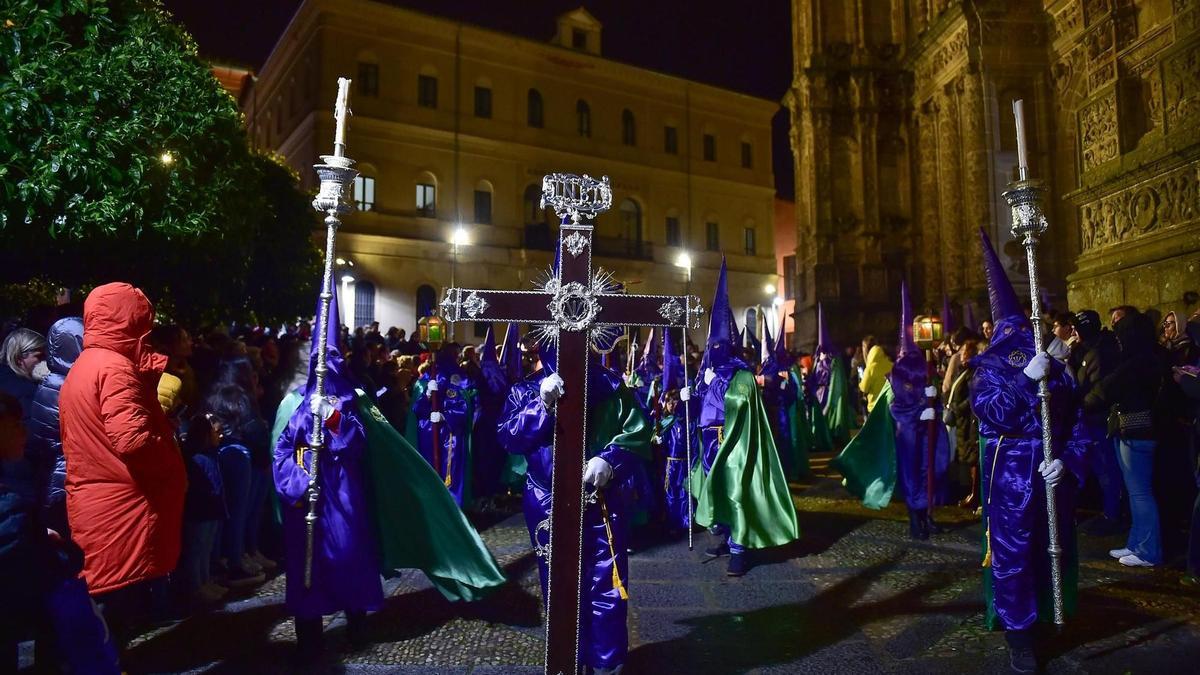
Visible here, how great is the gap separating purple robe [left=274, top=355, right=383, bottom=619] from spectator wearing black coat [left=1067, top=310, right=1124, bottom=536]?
5.49 metres

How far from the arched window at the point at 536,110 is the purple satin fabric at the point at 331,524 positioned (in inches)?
1322

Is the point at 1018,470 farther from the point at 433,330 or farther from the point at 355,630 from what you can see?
the point at 433,330

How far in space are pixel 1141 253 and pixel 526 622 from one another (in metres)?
7.84

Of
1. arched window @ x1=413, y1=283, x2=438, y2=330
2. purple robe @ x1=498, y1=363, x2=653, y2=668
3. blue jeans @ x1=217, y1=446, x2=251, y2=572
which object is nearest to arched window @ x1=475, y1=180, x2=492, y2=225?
arched window @ x1=413, y1=283, x2=438, y2=330

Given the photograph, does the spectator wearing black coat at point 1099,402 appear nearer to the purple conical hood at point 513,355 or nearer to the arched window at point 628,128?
the purple conical hood at point 513,355

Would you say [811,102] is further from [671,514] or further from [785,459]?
[671,514]

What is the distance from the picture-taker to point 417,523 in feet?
17.4

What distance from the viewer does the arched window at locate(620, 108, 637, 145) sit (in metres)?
39.4

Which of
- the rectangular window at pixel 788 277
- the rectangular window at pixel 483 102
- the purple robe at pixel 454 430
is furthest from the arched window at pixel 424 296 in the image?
the purple robe at pixel 454 430

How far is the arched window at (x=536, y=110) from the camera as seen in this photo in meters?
36.8

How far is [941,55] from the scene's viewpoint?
1634 cm

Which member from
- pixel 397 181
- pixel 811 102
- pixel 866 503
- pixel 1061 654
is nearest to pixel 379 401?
pixel 866 503

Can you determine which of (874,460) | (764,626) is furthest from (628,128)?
(764,626)

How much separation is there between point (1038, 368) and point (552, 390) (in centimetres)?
266
